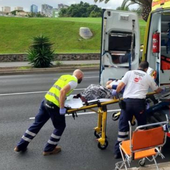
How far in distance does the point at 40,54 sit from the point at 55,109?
12.4 m

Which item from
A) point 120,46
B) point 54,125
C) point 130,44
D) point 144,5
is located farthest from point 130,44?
point 144,5

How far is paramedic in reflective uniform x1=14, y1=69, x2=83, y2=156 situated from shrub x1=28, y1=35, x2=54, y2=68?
39.3ft

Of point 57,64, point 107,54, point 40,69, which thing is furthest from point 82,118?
point 57,64

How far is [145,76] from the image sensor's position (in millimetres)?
4758

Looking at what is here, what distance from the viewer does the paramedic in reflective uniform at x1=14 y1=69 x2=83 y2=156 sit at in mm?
4691

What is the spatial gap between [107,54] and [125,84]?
203cm

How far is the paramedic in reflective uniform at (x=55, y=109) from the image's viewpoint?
469 cm

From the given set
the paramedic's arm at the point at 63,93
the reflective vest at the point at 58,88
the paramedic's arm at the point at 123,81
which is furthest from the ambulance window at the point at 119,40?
the paramedic's arm at the point at 63,93

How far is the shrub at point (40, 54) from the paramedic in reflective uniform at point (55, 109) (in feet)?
39.3

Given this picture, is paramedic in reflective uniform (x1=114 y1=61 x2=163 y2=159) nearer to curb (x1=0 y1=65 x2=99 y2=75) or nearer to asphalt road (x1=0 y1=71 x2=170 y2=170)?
asphalt road (x1=0 y1=71 x2=170 y2=170)

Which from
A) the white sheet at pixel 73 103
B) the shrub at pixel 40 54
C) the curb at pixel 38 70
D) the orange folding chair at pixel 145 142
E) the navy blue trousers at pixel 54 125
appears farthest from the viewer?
the shrub at pixel 40 54

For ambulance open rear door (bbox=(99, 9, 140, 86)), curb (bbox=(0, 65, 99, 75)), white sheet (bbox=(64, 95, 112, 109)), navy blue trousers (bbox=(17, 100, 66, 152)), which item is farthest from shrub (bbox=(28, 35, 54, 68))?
navy blue trousers (bbox=(17, 100, 66, 152))

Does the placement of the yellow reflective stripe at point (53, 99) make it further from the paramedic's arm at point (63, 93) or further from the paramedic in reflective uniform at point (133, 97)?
the paramedic in reflective uniform at point (133, 97)

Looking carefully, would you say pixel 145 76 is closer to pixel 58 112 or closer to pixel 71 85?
pixel 71 85
